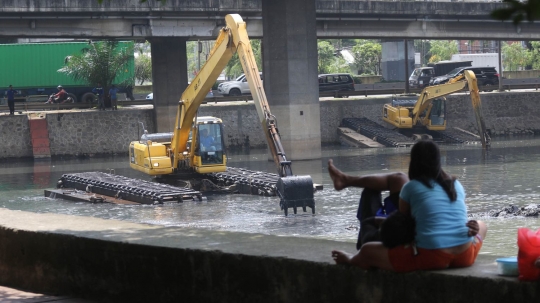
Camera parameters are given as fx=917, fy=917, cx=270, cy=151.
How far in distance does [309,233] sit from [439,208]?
565 inches

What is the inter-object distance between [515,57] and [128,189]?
64.0 metres

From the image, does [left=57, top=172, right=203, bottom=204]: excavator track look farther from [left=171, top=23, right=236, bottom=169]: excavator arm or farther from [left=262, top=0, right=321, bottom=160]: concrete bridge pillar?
[left=262, top=0, right=321, bottom=160]: concrete bridge pillar

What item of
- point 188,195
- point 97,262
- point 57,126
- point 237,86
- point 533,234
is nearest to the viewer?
point 533,234

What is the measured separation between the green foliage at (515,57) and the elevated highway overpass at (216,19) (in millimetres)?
33124

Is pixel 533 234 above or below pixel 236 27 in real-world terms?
below

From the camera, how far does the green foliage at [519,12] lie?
421cm

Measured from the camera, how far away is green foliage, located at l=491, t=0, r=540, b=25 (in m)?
4.21

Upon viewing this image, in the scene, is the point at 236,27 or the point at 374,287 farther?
the point at 236,27

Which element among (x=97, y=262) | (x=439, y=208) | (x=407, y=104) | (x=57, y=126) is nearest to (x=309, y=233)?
(x=97, y=262)

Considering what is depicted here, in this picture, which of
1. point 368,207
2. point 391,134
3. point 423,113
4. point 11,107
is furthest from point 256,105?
point 423,113

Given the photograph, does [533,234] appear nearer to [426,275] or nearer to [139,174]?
[426,275]

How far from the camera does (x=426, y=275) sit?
5.39 m

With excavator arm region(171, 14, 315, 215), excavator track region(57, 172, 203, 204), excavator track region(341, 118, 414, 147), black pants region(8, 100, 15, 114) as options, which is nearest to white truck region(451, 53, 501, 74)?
excavator track region(341, 118, 414, 147)

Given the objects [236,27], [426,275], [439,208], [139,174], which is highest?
[236,27]
